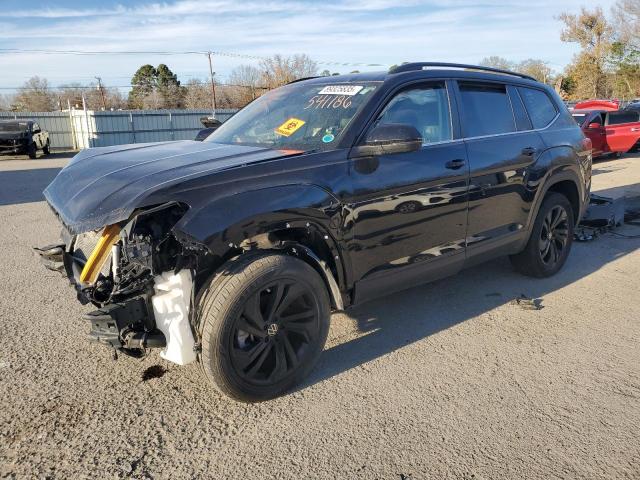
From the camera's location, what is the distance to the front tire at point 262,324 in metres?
2.84

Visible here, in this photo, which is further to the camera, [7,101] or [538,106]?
[7,101]

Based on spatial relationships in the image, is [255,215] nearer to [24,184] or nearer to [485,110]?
[485,110]

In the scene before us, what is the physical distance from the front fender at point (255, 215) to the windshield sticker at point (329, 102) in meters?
0.84

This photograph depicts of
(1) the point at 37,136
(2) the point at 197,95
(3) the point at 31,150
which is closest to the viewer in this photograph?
(3) the point at 31,150

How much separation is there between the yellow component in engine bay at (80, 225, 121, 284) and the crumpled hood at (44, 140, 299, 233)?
0.15 meters

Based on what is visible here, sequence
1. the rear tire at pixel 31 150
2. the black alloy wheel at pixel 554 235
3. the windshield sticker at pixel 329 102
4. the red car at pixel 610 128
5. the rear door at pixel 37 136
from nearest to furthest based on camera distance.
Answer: the windshield sticker at pixel 329 102 < the black alloy wheel at pixel 554 235 < the red car at pixel 610 128 < the rear tire at pixel 31 150 < the rear door at pixel 37 136

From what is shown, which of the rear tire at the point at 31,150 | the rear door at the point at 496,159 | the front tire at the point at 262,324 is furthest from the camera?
the rear tire at the point at 31,150

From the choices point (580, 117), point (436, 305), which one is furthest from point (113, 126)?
point (436, 305)

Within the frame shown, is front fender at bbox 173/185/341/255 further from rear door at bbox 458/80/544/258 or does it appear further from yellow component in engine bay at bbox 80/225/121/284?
rear door at bbox 458/80/544/258

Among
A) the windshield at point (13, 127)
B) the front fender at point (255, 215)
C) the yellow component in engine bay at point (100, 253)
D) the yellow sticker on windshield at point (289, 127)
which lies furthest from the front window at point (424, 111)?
the windshield at point (13, 127)

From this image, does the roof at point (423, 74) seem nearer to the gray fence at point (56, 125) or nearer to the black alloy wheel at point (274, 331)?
the black alloy wheel at point (274, 331)

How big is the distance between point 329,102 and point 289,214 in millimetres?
1163

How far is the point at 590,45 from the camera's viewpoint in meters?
46.8

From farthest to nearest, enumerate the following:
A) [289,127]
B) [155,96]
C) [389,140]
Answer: [155,96] < [289,127] < [389,140]
